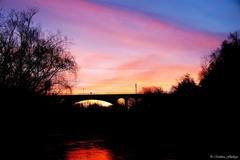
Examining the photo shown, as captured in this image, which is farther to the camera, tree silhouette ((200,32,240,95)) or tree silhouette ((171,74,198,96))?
tree silhouette ((171,74,198,96))

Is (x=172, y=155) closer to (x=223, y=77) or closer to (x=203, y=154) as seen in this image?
(x=203, y=154)

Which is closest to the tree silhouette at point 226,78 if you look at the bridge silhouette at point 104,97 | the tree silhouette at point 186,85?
the tree silhouette at point 186,85

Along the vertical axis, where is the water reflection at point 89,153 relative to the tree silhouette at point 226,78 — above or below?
below

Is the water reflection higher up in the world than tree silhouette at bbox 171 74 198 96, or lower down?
lower down

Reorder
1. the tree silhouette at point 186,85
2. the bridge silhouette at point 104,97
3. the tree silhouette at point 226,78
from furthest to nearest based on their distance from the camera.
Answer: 1. the bridge silhouette at point 104,97
2. the tree silhouette at point 186,85
3. the tree silhouette at point 226,78

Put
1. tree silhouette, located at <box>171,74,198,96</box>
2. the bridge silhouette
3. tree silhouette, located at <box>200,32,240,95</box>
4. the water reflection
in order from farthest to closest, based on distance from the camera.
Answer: the bridge silhouette → tree silhouette, located at <box>171,74,198,96</box> → tree silhouette, located at <box>200,32,240,95</box> → the water reflection

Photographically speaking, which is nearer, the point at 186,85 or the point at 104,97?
the point at 186,85

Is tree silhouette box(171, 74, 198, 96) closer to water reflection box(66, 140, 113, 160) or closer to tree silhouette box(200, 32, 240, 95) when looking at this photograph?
tree silhouette box(200, 32, 240, 95)

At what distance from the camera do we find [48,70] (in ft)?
171

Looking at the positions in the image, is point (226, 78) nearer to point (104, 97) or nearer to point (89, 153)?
point (89, 153)

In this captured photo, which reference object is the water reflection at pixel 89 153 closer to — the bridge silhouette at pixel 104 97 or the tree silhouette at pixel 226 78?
the tree silhouette at pixel 226 78

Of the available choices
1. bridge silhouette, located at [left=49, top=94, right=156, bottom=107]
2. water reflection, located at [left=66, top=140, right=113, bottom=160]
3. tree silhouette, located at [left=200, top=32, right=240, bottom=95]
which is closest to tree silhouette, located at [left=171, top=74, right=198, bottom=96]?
tree silhouette, located at [left=200, top=32, right=240, bottom=95]

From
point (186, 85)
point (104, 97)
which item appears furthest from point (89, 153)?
point (104, 97)

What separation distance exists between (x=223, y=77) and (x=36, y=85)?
2408 cm
